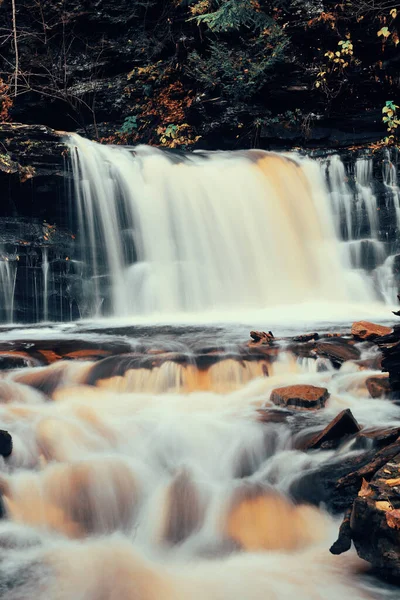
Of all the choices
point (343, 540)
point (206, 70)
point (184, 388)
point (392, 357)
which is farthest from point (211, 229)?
point (343, 540)

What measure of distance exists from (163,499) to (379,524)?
1.52m

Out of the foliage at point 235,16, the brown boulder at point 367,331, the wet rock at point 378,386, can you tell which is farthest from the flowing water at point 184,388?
the foliage at point 235,16

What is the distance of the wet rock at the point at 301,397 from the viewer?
14.8 ft

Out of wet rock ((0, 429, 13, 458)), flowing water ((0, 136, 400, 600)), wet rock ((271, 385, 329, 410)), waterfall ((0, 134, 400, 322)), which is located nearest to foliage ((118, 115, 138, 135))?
waterfall ((0, 134, 400, 322))

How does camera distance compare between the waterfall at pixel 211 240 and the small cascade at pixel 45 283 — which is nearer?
the small cascade at pixel 45 283

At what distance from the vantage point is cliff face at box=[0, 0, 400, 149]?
12.9 m

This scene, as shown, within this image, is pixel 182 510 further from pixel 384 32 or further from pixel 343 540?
pixel 384 32

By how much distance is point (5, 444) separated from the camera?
374 centimetres

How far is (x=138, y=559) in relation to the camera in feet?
9.91

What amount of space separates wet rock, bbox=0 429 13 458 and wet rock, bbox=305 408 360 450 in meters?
2.13

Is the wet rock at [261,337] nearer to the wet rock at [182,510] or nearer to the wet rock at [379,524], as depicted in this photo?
the wet rock at [182,510]

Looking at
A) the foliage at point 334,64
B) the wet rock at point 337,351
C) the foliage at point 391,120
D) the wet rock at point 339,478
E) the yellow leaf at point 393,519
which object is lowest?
the wet rock at point 339,478

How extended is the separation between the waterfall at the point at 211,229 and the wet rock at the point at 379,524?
684cm

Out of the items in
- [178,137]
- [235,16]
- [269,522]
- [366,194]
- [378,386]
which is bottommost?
[269,522]
